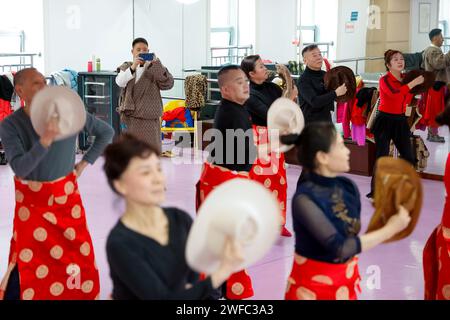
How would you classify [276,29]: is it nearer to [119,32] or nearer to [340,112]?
[340,112]

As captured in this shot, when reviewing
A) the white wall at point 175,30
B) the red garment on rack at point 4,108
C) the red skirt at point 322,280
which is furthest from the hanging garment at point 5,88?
the red skirt at point 322,280

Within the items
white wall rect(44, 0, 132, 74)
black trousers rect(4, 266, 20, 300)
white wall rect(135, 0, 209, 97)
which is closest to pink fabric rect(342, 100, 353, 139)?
white wall rect(135, 0, 209, 97)

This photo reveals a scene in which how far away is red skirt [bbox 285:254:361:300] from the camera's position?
282 centimetres

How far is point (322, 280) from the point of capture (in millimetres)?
2820

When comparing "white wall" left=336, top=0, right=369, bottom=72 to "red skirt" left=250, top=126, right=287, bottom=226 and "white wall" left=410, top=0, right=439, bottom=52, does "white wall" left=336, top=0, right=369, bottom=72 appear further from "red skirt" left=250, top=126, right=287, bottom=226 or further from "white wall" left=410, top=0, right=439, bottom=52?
"red skirt" left=250, top=126, right=287, bottom=226

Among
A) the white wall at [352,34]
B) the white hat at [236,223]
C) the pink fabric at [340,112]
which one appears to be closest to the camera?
the white hat at [236,223]

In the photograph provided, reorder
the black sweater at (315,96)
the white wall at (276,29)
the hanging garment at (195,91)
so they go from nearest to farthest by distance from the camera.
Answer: the black sweater at (315,96) < the hanging garment at (195,91) < the white wall at (276,29)

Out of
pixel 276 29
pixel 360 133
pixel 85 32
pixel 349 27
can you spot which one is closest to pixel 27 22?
pixel 85 32

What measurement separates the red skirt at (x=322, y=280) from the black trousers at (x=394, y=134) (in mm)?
4124

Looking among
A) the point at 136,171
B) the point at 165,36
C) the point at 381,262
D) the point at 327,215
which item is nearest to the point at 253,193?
the point at 136,171

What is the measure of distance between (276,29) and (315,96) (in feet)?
12.8

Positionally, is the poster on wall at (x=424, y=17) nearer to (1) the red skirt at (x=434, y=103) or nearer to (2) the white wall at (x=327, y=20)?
(1) the red skirt at (x=434, y=103)

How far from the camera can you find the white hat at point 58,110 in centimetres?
349

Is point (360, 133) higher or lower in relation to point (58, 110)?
lower
